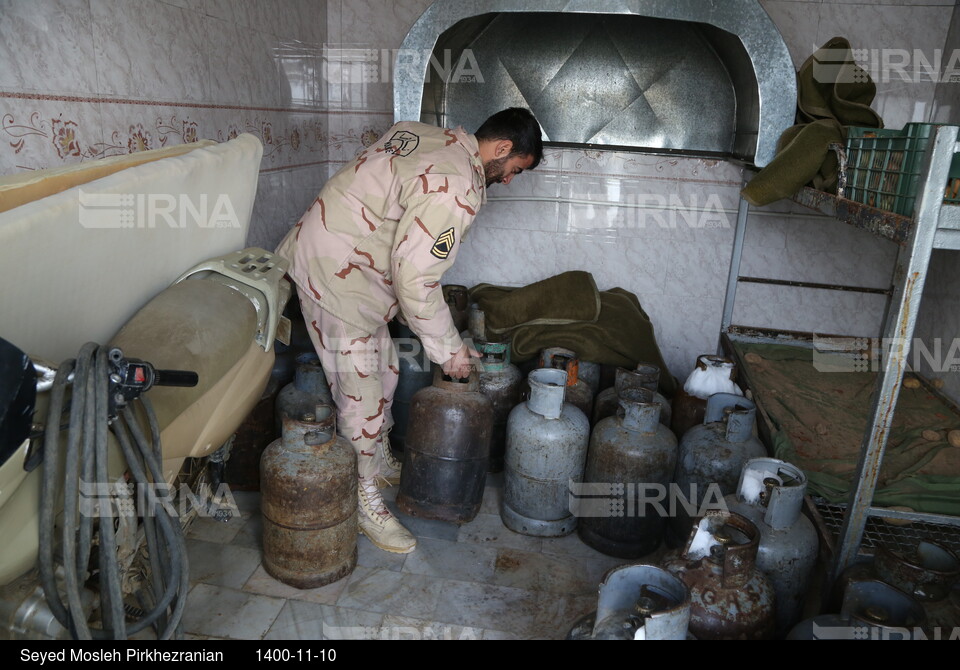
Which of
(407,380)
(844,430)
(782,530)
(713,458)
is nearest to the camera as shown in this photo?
(782,530)

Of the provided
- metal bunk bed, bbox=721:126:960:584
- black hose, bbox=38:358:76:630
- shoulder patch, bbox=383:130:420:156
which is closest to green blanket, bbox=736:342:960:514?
metal bunk bed, bbox=721:126:960:584

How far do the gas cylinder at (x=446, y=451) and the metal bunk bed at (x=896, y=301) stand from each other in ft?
4.85

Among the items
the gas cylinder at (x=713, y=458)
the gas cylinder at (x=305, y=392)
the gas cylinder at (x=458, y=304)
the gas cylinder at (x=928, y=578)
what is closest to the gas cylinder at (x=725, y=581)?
the gas cylinder at (x=928, y=578)

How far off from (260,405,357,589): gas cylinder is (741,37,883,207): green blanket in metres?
2.18

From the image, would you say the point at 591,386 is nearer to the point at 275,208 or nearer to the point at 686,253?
the point at 686,253

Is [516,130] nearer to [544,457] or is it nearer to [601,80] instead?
[544,457]

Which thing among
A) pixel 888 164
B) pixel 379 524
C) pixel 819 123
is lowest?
pixel 379 524

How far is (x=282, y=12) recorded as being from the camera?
3.95 metres

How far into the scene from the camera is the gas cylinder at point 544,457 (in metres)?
3.19

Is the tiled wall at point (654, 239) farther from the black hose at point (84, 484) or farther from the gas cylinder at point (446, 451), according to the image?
the black hose at point (84, 484)

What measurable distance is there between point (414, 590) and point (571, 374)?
139cm

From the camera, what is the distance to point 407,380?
12.9 feet

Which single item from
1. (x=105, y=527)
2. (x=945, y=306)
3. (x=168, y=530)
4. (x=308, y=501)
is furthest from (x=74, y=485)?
(x=945, y=306)

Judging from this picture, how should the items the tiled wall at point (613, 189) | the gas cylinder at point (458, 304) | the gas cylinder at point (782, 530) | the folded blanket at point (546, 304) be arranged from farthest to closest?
the gas cylinder at point (458, 304), the folded blanket at point (546, 304), the tiled wall at point (613, 189), the gas cylinder at point (782, 530)
